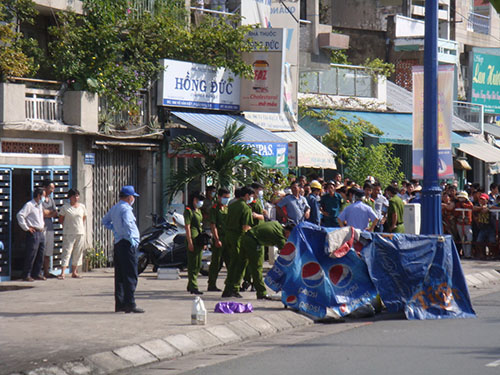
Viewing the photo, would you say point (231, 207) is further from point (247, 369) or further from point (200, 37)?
point (200, 37)

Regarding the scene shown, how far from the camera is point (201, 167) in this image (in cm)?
1848

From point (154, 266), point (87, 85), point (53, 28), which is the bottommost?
point (154, 266)

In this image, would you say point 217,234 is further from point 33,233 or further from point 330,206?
point 330,206

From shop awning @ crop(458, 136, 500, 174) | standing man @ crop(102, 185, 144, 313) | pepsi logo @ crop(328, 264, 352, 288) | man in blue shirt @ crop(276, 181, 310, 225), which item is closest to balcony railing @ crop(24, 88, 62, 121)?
man in blue shirt @ crop(276, 181, 310, 225)

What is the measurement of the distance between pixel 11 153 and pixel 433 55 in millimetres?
8083

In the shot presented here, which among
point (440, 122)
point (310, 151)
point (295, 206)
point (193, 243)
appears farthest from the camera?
point (310, 151)

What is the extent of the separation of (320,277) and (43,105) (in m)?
8.31

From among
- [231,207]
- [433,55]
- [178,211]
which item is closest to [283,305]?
[231,207]

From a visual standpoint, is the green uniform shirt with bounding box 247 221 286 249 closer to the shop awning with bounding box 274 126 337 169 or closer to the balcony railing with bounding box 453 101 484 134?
the shop awning with bounding box 274 126 337 169

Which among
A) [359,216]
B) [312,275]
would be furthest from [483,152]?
[312,275]

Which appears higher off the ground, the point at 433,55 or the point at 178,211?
the point at 433,55

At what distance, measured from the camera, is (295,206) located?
18.0 meters

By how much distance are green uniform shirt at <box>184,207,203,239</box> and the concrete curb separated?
2.79m

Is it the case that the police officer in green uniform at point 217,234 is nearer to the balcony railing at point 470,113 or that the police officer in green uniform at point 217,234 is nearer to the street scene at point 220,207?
the street scene at point 220,207
